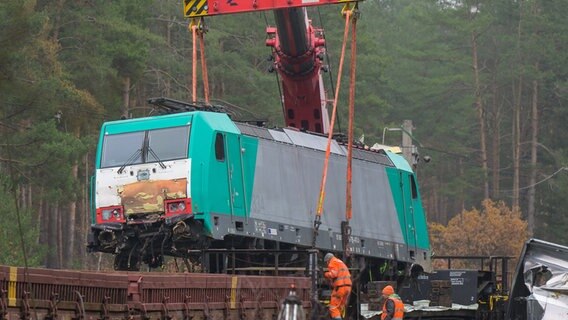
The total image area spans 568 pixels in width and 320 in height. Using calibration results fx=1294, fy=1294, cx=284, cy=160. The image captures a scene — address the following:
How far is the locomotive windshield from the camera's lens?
21938 millimetres

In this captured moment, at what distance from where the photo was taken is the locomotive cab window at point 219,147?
21.7 meters

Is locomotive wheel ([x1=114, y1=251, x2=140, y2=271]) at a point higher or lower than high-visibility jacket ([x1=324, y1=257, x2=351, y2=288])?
higher

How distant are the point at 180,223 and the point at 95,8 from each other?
2675cm

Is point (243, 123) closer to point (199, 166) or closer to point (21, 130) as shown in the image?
point (199, 166)

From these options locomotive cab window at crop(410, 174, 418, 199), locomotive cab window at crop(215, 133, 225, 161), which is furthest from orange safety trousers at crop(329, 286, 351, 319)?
locomotive cab window at crop(410, 174, 418, 199)

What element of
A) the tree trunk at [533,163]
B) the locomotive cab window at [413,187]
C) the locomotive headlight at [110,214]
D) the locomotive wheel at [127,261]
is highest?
the tree trunk at [533,163]

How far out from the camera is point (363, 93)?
216ft

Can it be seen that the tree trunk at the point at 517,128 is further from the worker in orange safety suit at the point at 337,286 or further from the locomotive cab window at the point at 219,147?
the worker in orange safety suit at the point at 337,286

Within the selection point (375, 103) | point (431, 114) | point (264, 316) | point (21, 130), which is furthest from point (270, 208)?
point (431, 114)

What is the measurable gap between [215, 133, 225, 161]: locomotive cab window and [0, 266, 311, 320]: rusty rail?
11.9 ft

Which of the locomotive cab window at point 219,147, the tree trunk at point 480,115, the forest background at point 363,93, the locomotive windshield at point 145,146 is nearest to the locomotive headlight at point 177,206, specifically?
the locomotive windshield at point 145,146

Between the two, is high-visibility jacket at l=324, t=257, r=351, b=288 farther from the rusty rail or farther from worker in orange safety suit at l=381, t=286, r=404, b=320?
worker in orange safety suit at l=381, t=286, r=404, b=320

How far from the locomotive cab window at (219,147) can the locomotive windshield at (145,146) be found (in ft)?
1.66

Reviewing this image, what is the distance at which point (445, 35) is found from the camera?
253ft
